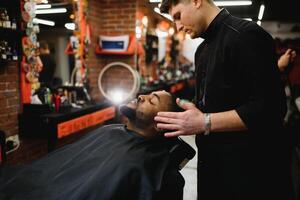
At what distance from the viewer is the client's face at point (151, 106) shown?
1.86m

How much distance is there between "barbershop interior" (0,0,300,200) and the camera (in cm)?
162

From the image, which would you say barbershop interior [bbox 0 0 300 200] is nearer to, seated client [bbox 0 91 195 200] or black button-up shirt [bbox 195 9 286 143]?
seated client [bbox 0 91 195 200]

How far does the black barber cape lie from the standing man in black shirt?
0.30 meters

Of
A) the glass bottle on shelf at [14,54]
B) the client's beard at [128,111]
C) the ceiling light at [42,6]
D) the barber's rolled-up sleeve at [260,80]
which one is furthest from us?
the ceiling light at [42,6]

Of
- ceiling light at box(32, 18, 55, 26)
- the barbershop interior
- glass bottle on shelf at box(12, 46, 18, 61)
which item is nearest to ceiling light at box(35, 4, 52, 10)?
the barbershop interior

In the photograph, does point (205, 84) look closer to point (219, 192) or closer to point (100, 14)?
point (219, 192)

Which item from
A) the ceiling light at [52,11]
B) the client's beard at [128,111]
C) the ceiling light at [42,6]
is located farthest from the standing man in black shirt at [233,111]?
the ceiling light at [52,11]

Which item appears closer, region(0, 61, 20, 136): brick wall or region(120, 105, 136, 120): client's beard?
region(120, 105, 136, 120): client's beard

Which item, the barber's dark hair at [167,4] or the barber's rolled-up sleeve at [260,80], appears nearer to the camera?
the barber's rolled-up sleeve at [260,80]

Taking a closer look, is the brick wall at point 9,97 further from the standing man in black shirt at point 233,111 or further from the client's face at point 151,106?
the standing man in black shirt at point 233,111

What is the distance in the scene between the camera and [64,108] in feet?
11.6

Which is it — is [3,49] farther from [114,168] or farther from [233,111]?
[233,111]

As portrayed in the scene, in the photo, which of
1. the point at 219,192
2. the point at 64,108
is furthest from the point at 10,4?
the point at 219,192

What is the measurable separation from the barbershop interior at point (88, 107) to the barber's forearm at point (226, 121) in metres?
0.44
